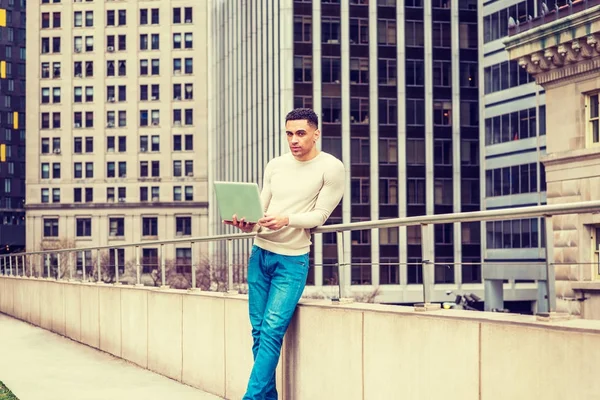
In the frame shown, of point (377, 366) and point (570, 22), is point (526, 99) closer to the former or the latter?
point (570, 22)

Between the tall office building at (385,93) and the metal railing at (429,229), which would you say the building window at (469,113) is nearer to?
the tall office building at (385,93)

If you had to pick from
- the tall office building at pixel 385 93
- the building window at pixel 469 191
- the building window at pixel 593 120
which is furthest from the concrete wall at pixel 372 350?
the building window at pixel 469 191

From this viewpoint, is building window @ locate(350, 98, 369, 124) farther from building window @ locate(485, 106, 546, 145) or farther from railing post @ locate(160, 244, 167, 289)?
railing post @ locate(160, 244, 167, 289)

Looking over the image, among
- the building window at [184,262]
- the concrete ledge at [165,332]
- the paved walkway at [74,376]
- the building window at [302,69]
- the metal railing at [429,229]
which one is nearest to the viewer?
the metal railing at [429,229]

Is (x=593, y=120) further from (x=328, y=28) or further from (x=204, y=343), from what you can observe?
(x=328, y=28)

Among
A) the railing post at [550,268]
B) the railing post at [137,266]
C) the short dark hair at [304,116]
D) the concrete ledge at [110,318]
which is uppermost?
the short dark hair at [304,116]

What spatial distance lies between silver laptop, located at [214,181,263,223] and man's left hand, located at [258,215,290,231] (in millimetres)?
165

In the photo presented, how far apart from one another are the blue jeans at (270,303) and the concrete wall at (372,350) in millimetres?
412

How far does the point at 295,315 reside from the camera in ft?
26.9

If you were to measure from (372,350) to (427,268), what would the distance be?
73cm

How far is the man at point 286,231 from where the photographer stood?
720 centimetres

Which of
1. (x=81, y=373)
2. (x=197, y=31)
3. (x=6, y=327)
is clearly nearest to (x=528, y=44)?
(x=6, y=327)

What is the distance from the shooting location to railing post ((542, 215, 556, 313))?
545 cm

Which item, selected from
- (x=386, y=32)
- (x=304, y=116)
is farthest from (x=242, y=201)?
(x=386, y=32)
